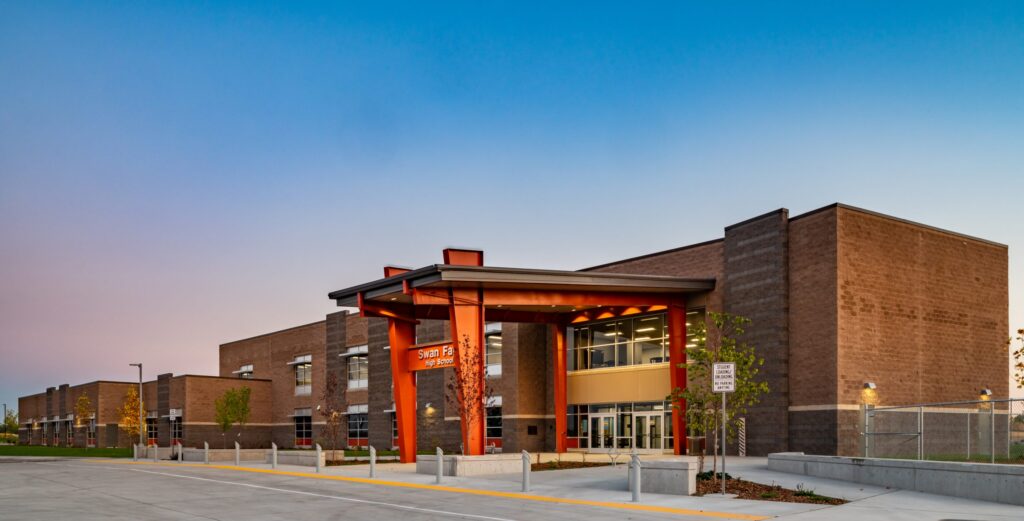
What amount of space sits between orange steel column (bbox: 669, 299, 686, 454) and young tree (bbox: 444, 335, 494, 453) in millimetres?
8745

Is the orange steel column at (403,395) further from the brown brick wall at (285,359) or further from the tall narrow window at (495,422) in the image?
the brown brick wall at (285,359)

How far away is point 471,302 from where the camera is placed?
1339 inches

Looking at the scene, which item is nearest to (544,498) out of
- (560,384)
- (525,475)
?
(525,475)

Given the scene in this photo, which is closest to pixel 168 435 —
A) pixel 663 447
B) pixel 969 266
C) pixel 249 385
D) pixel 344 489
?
pixel 249 385

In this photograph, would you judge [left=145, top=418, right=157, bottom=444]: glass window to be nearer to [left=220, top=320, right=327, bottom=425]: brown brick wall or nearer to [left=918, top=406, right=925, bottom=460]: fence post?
[left=220, top=320, right=327, bottom=425]: brown brick wall

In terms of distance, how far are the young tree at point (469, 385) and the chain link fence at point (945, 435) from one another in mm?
14049

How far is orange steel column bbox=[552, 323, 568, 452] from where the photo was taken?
44.5 metres

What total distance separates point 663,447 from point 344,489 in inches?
758

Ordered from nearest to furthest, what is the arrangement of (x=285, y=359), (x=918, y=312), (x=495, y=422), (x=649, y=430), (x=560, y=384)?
(x=918, y=312) < (x=649, y=430) < (x=560, y=384) < (x=495, y=422) < (x=285, y=359)

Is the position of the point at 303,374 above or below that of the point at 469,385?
below

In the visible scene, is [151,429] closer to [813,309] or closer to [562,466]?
[562,466]

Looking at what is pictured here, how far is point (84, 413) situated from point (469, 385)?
82178 mm

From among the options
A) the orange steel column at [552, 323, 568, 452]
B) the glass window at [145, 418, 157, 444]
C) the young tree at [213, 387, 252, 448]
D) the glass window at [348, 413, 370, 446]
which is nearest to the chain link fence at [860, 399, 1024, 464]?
the orange steel column at [552, 323, 568, 452]

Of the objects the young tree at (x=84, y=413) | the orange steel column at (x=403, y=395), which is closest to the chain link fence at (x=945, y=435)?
the orange steel column at (x=403, y=395)
